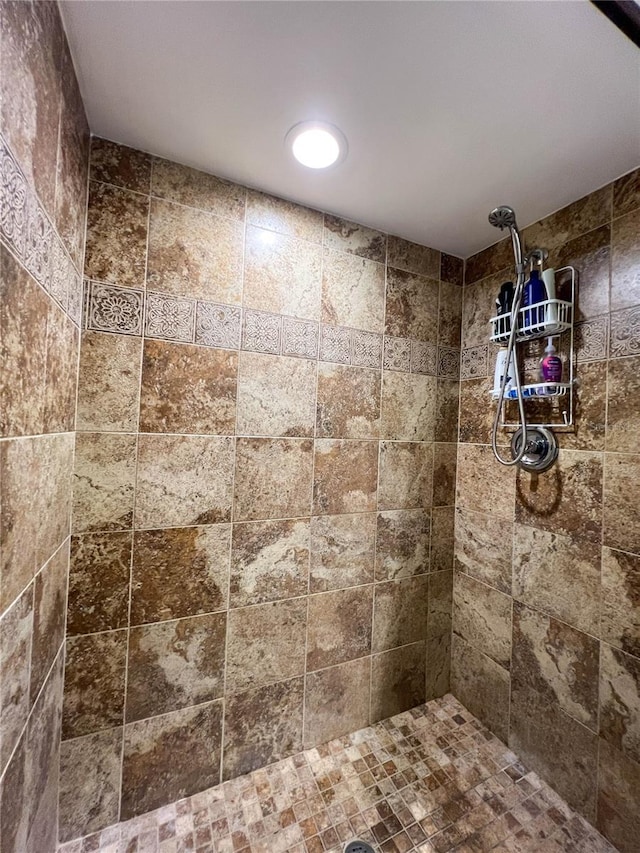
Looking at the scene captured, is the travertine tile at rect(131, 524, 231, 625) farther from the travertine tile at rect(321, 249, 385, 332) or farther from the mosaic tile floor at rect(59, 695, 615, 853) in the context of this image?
the travertine tile at rect(321, 249, 385, 332)

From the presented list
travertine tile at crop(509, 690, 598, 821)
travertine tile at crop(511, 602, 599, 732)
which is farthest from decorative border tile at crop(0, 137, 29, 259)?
travertine tile at crop(509, 690, 598, 821)

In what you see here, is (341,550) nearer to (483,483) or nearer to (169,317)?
(483,483)

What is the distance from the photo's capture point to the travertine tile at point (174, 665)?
3.28ft

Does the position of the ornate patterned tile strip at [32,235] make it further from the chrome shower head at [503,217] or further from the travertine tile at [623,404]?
the travertine tile at [623,404]

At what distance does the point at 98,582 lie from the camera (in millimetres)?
961

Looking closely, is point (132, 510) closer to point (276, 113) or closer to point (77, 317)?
point (77, 317)

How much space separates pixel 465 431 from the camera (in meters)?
1.52

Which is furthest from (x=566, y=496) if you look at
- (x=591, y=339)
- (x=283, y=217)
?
(x=283, y=217)

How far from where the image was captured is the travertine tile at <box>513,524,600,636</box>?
3.46 feet

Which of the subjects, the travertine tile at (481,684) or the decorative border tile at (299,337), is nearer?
the decorative border tile at (299,337)

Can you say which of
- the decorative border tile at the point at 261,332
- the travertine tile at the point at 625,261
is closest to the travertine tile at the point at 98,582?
the decorative border tile at the point at 261,332

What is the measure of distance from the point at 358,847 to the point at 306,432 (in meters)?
1.22

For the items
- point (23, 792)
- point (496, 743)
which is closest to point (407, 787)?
point (496, 743)

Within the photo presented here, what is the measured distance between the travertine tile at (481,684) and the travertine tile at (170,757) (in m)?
1.05
